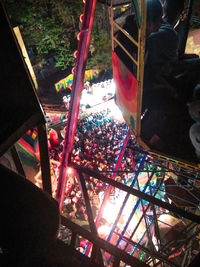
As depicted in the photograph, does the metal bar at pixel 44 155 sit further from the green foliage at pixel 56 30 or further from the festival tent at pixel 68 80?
the festival tent at pixel 68 80

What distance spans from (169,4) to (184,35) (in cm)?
104

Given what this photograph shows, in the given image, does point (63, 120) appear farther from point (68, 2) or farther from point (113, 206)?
point (68, 2)

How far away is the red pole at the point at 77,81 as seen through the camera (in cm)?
286

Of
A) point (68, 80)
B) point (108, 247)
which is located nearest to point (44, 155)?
point (108, 247)

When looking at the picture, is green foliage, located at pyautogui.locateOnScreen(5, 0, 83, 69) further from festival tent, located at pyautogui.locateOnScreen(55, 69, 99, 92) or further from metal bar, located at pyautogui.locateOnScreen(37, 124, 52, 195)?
metal bar, located at pyautogui.locateOnScreen(37, 124, 52, 195)

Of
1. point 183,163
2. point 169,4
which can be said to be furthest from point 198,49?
point 183,163

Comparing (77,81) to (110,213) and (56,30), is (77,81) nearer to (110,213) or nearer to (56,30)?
(110,213)

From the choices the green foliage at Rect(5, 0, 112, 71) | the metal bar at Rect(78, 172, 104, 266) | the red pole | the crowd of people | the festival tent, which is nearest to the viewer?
the metal bar at Rect(78, 172, 104, 266)

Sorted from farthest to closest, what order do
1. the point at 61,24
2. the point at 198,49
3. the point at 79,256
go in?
the point at 61,24, the point at 198,49, the point at 79,256

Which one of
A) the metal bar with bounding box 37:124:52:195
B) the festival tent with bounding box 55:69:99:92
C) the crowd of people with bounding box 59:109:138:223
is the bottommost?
the metal bar with bounding box 37:124:52:195

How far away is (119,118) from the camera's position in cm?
1509

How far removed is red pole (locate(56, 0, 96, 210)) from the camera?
286cm

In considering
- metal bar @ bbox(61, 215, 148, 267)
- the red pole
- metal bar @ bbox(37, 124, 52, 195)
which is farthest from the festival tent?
metal bar @ bbox(61, 215, 148, 267)

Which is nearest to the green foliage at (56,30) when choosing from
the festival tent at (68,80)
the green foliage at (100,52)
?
the green foliage at (100,52)
